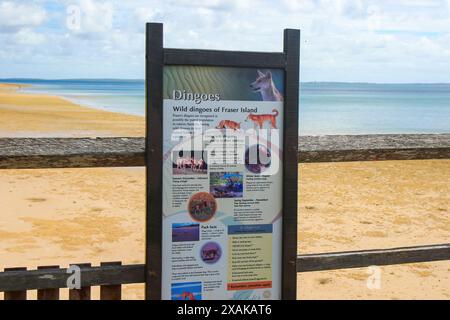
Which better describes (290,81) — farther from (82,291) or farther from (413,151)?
(82,291)

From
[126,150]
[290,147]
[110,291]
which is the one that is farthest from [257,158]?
[110,291]

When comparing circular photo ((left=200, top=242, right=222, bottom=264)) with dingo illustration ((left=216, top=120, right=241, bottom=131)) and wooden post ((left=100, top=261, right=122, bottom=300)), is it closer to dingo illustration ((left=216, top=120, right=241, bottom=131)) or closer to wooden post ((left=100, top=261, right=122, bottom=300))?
wooden post ((left=100, top=261, right=122, bottom=300))

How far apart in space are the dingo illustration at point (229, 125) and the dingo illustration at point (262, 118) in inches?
2.3

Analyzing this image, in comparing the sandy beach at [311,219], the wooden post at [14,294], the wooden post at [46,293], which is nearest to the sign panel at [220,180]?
the wooden post at [46,293]

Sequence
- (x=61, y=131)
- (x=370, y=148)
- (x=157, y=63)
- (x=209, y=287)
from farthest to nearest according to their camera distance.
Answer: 1. (x=61, y=131)
2. (x=370, y=148)
3. (x=209, y=287)
4. (x=157, y=63)

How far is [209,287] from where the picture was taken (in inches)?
127

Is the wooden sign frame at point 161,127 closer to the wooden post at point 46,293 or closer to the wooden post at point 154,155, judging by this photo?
the wooden post at point 154,155

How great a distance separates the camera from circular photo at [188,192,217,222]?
3.14 metres

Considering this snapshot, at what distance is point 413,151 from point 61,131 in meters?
18.3

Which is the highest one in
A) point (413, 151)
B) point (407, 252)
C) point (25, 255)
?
point (413, 151)

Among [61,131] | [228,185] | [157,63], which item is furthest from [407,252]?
[61,131]

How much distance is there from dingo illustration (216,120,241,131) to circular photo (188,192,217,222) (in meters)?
0.36

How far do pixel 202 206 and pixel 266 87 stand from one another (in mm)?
727

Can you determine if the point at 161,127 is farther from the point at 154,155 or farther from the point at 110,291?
the point at 110,291
